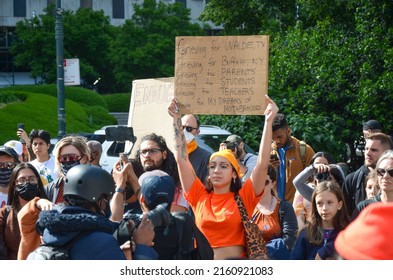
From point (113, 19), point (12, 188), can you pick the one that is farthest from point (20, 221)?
point (113, 19)

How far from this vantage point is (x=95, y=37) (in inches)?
1911

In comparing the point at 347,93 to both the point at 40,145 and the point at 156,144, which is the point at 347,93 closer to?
the point at 40,145

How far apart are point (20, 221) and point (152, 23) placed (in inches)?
1794

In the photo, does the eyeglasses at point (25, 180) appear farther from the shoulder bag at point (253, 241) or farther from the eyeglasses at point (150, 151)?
the shoulder bag at point (253, 241)

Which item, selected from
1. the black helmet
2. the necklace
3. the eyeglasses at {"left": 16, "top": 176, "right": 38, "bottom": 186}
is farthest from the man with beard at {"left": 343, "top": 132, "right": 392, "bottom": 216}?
the black helmet

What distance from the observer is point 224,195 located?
560 cm

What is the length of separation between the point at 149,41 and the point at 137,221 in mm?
44887

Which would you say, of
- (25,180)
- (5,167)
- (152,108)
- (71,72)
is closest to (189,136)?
(152,108)

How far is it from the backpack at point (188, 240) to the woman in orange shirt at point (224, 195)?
485 mm

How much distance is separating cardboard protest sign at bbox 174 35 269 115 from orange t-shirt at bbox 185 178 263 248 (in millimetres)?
715

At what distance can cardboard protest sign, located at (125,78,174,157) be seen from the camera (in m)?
7.80

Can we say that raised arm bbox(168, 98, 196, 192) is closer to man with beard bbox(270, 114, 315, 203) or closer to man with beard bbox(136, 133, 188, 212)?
man with beard bbox(136, 133, 188, 212)

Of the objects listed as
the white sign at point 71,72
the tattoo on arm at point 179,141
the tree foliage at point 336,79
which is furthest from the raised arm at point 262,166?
A: the white sign at point 71,72
